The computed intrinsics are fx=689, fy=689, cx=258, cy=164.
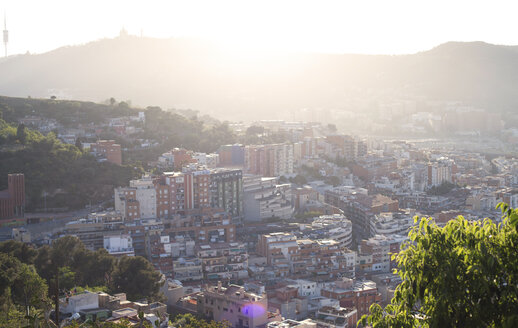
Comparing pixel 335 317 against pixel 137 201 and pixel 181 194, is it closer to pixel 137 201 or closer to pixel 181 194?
pixel 137 201

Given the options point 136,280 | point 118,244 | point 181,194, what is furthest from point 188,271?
point 181,194

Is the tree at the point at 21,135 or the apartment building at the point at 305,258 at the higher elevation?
the tree at the point at 21,135

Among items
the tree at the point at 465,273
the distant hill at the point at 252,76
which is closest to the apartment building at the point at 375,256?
the tree at the point at 465,273

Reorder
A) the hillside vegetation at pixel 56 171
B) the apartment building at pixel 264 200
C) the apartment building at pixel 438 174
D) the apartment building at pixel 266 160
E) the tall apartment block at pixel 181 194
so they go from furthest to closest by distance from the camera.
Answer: the apartment building at pixel 438 174, the apartment building at pixel 266 160, the apartment building at pixel 264 200, the hillside vegetation at pixel 56 171, the tall apartment block at pixel 181 194

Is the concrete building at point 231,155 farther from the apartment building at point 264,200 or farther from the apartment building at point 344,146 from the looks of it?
the apartment building at point 344,146

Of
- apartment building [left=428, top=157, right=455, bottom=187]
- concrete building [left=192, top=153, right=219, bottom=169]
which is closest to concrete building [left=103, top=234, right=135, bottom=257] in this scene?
concrete building [left=192, top=153, right=219, bottom=169]

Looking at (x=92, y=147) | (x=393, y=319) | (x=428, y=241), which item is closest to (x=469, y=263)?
(x=428, y=241)

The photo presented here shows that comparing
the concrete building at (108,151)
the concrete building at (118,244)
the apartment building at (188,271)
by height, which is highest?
the concrete building at (108,151)

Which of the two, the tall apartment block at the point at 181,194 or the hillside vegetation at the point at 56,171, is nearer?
the tall apartment block at the point at 181,194
